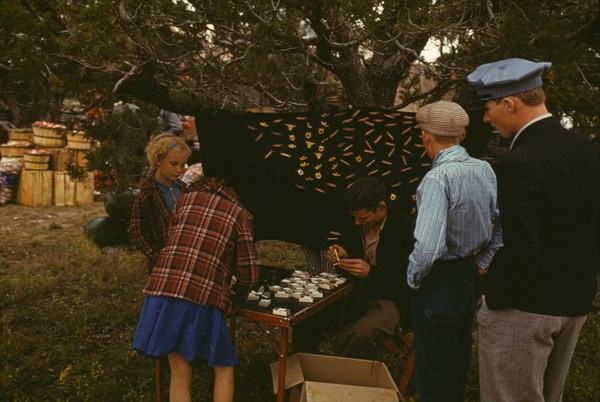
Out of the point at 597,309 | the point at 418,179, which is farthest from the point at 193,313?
the point at 597,309

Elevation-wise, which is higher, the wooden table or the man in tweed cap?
the man in tweed cap

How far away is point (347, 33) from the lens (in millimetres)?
4754

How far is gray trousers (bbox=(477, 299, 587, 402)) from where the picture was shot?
2242mm

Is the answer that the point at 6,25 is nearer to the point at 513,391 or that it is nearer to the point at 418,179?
the point at 418,179

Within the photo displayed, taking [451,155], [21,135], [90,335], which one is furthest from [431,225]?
[21,135]

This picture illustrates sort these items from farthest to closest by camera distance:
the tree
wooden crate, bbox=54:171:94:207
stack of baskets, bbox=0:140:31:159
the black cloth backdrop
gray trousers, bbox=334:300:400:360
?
1. stack of baskets, bbox=0:140:31:159
2. wooden crate, bbox=54:171:94:207
3. the black cloth backdrop
4. gray trousers, bbox=334:300:400:360
5. the tree

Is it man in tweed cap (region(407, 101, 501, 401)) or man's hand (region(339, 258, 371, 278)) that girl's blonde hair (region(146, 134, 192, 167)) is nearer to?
man's hand (region(339, 258, 371, 278))

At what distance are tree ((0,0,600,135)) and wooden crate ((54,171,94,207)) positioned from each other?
672 centimetres

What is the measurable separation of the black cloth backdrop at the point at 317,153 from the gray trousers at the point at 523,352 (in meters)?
2.07

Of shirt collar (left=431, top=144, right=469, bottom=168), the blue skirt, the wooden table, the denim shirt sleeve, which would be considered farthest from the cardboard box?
shirt collar (left=431, top=144, right=469, bottom=168)

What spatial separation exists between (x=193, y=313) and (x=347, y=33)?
2869 mm

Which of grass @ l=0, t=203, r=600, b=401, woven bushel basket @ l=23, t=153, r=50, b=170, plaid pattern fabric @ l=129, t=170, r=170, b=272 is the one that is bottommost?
grass @ l=0, t=203, r=600, b=401

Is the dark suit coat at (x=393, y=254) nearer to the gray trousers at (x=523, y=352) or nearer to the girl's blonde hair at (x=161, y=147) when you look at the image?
the gray trousers at (x=523, y=352)

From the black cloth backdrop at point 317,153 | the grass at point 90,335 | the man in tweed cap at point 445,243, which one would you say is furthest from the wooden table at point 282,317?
the black cloth backdrop at point 317,153
